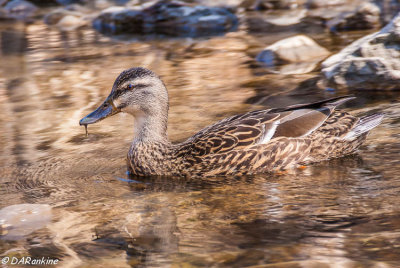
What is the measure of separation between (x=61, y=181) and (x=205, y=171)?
148cm

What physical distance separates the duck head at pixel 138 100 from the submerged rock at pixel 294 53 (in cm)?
489

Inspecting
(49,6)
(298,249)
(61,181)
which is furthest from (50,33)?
(298,249)

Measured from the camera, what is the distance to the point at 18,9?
2009 centimetres

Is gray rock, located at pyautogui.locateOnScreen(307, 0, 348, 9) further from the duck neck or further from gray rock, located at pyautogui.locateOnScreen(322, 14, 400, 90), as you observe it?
the duck neck

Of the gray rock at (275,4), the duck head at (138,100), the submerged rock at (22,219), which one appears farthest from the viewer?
the gray rock at (275,4)

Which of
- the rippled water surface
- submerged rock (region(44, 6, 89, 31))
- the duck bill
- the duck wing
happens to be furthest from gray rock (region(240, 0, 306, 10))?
the duck bill

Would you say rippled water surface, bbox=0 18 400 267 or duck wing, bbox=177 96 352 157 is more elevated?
duck wing, bbox=177 96 352 157

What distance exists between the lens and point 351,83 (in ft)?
31.6

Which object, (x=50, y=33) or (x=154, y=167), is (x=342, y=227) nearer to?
(x=154, y=167)

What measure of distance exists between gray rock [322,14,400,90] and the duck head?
3579mm

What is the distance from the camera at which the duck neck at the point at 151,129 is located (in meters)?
7.12

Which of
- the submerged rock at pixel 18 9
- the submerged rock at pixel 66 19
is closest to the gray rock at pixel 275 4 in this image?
the submerged rock at pixel 66 19

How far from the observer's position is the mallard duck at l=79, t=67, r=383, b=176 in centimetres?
673

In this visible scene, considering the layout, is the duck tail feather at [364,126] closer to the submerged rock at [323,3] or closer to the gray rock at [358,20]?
the gray rock at [358,20]
